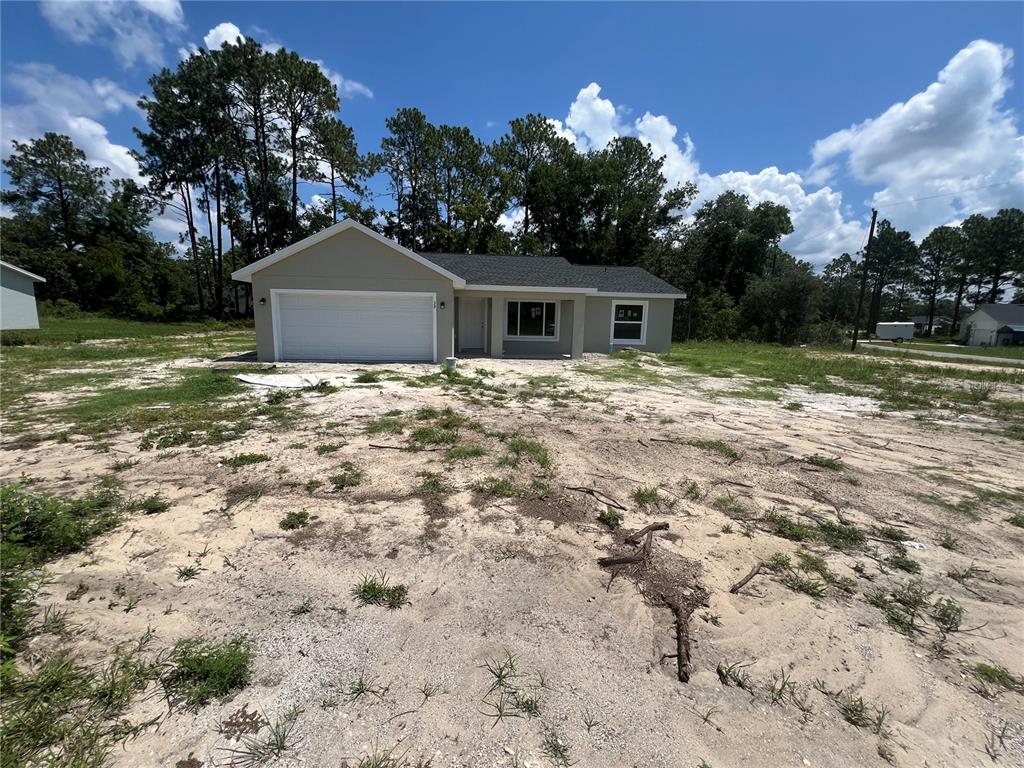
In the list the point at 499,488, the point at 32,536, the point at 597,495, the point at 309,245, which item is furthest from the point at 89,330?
the point at 597,495

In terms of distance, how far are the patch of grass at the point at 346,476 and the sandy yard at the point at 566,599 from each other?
0.19 ft

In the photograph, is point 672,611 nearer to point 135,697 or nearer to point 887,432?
point 135,697

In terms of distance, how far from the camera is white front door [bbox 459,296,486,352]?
57.3 ft

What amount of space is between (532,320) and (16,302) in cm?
2697

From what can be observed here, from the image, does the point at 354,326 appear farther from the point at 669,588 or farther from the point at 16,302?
the point at 16,302

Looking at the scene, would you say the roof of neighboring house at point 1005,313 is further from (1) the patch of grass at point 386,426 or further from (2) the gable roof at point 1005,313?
(1) the patch of grass at point 386,426

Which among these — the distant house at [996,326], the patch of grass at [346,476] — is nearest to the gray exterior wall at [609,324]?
the patch of grass at [346,476]

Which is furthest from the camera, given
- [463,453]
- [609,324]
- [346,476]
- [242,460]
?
Answer: [609,324]

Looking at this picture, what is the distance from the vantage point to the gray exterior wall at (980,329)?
44.2 m

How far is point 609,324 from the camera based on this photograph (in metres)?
18.5

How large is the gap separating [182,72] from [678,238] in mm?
37338

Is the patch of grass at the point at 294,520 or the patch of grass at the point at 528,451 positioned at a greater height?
the patch of grass at the point at 528,451

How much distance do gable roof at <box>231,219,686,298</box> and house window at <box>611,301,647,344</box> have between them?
2.20 ft

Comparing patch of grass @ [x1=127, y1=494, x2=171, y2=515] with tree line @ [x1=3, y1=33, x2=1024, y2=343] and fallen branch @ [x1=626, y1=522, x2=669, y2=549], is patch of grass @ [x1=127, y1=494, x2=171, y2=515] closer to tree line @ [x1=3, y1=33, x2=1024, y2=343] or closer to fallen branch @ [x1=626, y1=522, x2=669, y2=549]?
fallen branch @ [x1=626, y1=522, x2=669, y2=549]
